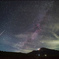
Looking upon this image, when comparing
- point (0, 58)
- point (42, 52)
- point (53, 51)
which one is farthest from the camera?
point (53, 51)

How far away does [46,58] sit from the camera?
59.7ft

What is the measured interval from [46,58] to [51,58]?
88 cm

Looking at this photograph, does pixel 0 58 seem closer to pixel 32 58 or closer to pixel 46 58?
pixel 32 58

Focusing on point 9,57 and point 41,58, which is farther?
point 41,58

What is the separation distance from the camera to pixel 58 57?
18797 mm

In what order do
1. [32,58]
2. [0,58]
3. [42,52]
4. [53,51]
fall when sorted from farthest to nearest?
[53,51]
[42,52]
[32,58]
[0,58]

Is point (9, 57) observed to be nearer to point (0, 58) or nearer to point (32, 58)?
point (0, 58)

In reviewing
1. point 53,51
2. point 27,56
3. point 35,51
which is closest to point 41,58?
point 27,56

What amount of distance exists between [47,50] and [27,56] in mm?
10865

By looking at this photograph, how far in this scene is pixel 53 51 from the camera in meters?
28.1

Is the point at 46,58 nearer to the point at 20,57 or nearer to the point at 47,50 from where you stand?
the point at 20,57

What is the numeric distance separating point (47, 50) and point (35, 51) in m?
3.27

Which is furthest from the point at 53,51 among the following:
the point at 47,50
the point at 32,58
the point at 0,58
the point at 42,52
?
the point at 0,58

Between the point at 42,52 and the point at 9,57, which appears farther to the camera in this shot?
the point at 42,52
